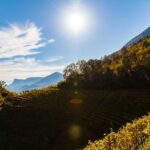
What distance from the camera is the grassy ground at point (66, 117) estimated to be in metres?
73.8

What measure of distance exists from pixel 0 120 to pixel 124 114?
34.7 meters

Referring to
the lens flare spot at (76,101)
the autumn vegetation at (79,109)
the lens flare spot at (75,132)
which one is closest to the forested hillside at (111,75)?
the autumn vegetation at (79,109)

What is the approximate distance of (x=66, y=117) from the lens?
88.4 meters

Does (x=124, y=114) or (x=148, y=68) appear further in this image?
(x=148, y=68)

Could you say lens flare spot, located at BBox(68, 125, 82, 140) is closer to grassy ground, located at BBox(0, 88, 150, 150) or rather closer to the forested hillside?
grassy ground, located at BBox(0, 88, 150, 150)

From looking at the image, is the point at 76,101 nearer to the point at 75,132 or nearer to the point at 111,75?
the point at 111,75

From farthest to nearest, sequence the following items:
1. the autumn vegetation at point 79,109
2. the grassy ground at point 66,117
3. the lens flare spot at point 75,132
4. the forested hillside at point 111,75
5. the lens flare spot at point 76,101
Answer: the forested hillside at point 111,75 < the lens flare spot at point 76,101 < the lens flare spot at point 75,132 < the autumn vegetation at point 79,109 < the grassy ground at point 66,117

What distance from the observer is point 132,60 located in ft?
405

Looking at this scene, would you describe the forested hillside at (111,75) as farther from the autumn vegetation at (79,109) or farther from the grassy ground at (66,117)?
the grassy ground at (66,117)

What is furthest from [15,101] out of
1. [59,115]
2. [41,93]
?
[59,115]

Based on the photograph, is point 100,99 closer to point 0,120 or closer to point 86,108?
point 86,108

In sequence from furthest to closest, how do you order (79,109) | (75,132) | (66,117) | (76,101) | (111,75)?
1. (111,75)
2. (76,101)
3. (79,109)
4. (66,117)
5. (75,132)

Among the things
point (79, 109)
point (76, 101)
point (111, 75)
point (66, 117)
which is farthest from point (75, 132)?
point (111, 75)

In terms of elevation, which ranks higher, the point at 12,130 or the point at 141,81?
the point at 141,81
